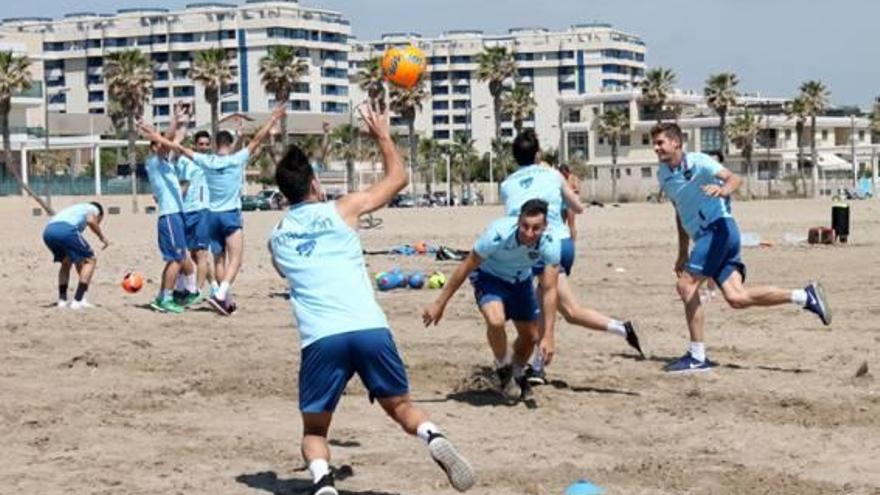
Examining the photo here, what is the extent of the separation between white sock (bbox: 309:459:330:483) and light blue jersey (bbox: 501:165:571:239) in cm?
342

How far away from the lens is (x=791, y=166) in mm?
118875

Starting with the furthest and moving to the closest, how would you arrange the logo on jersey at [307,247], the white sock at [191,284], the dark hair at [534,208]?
the white sock at [191,284]
the dark hair at [534,208]
the logo on jersey at [307,247]

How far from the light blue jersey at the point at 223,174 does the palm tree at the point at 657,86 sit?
100782 millimetres

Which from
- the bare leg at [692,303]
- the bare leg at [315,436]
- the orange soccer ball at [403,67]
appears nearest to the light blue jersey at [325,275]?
the bare leg at [315,436]

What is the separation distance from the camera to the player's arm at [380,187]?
719 centimetres

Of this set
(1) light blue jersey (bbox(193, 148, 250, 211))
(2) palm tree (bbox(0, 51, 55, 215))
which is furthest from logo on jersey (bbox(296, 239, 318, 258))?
(2) palm tree (bbox(0, 51, 55, 215))

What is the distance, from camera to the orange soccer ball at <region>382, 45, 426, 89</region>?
15.3 metres

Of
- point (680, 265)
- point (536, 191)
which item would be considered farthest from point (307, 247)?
point (680, 265)

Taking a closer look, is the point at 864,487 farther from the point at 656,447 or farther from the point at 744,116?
the point at 744,116

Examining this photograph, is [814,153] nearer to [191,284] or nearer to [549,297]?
[191,284]

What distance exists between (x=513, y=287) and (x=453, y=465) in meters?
3.24

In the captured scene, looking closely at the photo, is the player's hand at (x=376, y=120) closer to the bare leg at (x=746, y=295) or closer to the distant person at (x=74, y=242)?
the bare leg at (x=746, y=295)

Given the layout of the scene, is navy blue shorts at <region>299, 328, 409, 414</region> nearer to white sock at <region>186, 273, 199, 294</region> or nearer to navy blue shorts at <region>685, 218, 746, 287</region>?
navy blue shorts at <region>685, 218, 746, 287</region>

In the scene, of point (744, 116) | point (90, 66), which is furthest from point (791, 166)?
point (90, 66)
